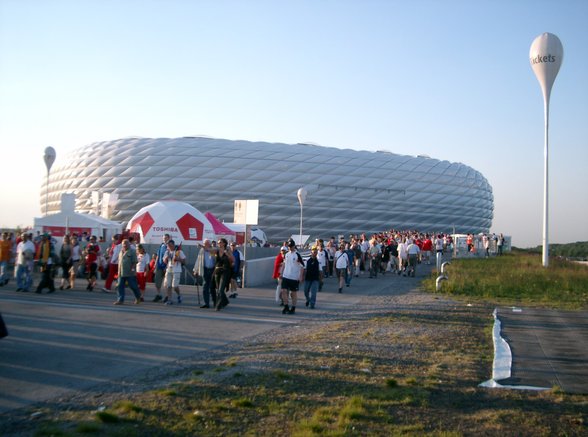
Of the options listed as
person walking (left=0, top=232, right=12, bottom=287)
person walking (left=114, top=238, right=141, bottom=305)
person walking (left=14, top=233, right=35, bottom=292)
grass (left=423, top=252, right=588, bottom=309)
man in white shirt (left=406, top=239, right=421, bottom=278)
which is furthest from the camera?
man in white shirt (left=406, top=239, right=421, bottom=278)

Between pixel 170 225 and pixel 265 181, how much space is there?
47.1 m

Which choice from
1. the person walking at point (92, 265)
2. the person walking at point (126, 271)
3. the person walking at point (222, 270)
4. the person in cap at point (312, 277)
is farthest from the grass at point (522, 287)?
the person walking at point (92, 265)

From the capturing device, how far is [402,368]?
7.70 metres

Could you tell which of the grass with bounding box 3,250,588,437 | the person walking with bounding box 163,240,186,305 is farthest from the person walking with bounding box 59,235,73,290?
the grass with bounding box 3,250,588,437

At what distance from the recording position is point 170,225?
30641 mm

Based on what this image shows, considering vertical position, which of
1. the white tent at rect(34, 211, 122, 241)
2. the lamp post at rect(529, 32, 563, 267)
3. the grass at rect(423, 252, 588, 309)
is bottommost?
the grass at rect(423, 252, 588, 309)

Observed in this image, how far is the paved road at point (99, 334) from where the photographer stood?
6867 millimetres

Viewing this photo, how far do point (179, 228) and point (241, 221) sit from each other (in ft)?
37.6

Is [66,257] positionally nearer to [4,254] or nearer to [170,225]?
[4,254]

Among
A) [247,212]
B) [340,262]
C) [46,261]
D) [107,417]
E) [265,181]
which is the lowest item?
[107,417]

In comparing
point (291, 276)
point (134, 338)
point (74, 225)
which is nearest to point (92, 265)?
point (291, 276)

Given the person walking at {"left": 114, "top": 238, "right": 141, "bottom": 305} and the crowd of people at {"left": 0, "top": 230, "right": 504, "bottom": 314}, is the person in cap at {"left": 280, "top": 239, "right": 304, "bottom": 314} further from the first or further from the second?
the person walking at {"left": 114, "top": 238, "right": 141, "bottom": 305}

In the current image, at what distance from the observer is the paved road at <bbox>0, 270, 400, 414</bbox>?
6.87 meters

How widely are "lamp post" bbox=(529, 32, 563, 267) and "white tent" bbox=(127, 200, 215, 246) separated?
16793 millimetres
